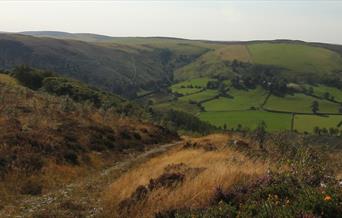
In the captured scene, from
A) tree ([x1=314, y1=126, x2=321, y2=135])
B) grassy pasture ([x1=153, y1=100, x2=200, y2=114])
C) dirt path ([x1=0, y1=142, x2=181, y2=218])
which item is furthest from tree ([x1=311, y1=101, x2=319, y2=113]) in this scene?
dirt path ([x1=0, y1=142, x2=181, y2=218])

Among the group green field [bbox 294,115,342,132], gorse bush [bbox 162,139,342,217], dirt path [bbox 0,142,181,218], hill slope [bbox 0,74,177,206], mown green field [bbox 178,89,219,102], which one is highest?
gorse bush [bbox 162,139,342,217]

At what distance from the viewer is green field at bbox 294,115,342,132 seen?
138 metres

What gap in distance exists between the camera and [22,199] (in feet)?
46.7

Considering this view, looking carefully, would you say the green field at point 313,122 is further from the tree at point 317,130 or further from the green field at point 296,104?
the green field at point 296,104

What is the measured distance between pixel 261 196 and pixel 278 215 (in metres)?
2.19

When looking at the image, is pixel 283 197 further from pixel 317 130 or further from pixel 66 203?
pixel 317 130

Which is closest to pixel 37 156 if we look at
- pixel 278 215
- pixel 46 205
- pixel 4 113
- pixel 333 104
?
pixel 46 205

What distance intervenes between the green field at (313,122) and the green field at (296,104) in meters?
10.8

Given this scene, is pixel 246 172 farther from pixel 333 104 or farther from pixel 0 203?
pixel 333 104

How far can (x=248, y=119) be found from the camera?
14438cm

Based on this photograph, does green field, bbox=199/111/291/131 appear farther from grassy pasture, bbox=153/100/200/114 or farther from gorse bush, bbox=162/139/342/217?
gorse bush, bbox=162/139/342/217

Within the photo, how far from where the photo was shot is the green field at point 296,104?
A: 168m

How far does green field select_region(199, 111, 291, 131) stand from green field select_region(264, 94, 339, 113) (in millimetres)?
15315

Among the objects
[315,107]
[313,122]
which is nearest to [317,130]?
[313,122]
